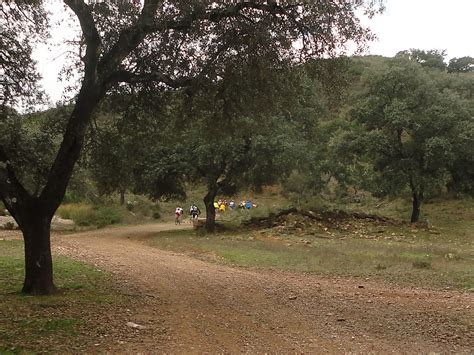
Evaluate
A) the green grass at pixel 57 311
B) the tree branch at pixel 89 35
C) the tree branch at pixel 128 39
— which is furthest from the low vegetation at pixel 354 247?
the tree branch at pixel 89 35

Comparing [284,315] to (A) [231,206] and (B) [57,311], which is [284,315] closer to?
(B) [57,311]

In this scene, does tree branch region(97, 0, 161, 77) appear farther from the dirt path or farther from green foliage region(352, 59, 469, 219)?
green foliage region(352, 59, 469, 219)

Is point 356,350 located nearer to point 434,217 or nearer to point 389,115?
point 389,115

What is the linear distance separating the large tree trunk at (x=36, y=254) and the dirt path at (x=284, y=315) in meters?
2.00

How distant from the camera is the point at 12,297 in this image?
9156 mm

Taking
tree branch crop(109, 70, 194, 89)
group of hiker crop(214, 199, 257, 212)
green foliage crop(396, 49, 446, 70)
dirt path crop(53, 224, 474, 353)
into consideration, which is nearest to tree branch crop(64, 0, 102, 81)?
tree branch crop(109, 70, 194, 89)

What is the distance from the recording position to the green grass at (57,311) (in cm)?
648

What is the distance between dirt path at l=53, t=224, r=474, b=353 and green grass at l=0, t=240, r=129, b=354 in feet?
1.89

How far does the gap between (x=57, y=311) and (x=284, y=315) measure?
13.2ft

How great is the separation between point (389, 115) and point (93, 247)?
58.0 ft

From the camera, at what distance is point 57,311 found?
26.9 ft

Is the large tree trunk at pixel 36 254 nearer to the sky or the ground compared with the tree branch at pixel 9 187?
nearer to the ground

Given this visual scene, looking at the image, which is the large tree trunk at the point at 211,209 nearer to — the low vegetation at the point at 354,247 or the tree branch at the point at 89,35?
the low vegetation at the point at 354,247

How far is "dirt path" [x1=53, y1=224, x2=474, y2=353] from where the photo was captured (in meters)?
7.09
